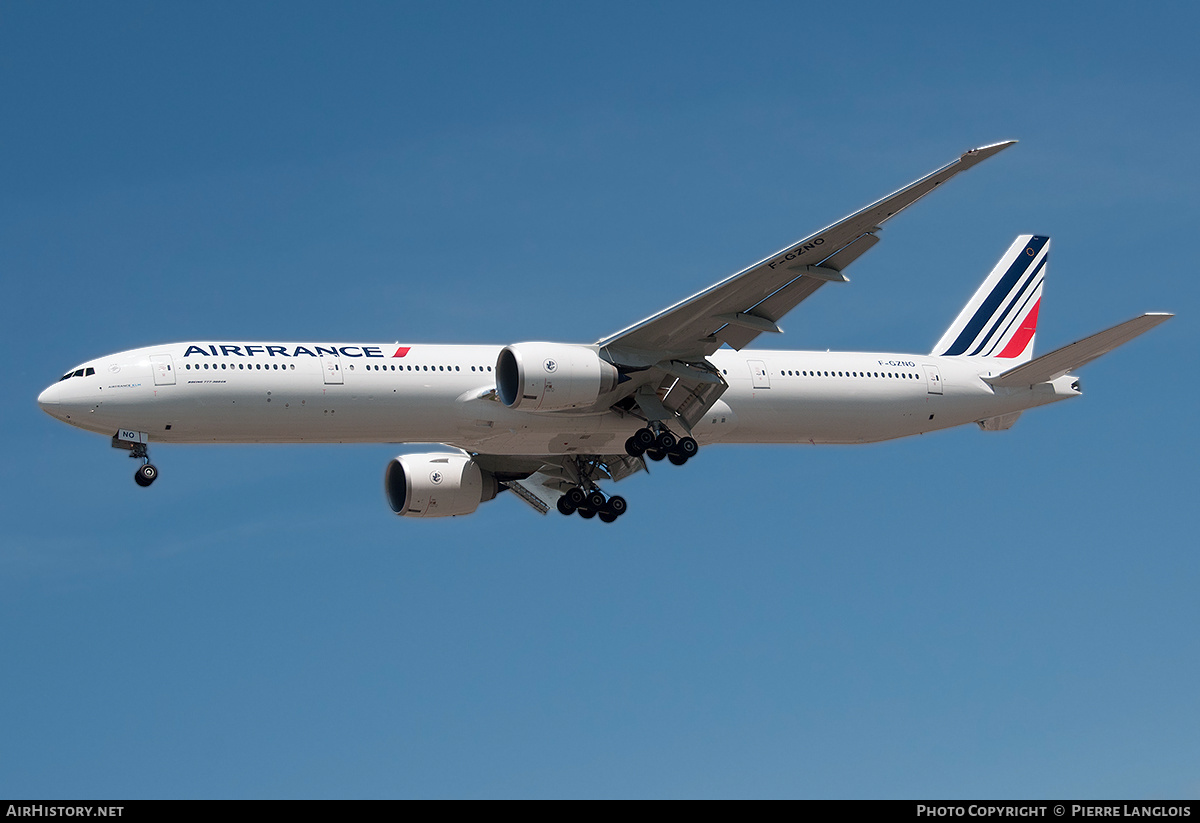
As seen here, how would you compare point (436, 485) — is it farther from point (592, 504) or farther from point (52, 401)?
point (52, 401)

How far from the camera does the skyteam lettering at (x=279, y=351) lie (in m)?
35.0

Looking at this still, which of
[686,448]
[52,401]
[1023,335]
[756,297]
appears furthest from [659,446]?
[52,401]

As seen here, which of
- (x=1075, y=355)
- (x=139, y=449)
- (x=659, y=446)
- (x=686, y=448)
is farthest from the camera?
(x=1075, y=355)

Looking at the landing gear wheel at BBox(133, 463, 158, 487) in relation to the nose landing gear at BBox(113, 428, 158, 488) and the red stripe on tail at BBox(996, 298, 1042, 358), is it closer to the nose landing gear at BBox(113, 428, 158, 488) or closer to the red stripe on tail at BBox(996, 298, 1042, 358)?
the nose landing gear at BBox(113, 428, 158, 488)

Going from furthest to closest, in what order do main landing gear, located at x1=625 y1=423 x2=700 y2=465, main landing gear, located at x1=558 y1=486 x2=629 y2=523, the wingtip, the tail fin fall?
the tail fin
main landing gear, located at x1=558 y1=486 x2=629 y2=523
main landing gear, located at x1=625 y1=423 x2=700 y2=465
the wingtip

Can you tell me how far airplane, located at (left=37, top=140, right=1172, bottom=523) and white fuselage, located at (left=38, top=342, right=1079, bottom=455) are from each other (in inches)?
1.8

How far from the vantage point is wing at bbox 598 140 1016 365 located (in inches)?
1287

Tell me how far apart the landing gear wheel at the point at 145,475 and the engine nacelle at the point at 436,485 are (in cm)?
891

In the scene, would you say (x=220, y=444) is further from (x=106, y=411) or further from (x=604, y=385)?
(x=604, y=385)

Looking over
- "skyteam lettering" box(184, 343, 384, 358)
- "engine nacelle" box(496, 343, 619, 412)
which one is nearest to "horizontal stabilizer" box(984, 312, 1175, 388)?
"engine nacelle" box(496, 343, 619, 412)

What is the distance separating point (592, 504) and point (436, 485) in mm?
4578

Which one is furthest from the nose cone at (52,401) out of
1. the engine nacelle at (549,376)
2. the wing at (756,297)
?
the wing at (756,297)

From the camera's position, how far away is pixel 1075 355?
39562 mm

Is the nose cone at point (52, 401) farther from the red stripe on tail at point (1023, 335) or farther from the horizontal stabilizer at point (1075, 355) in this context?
the red stripe on tail at point (1023, 335)
